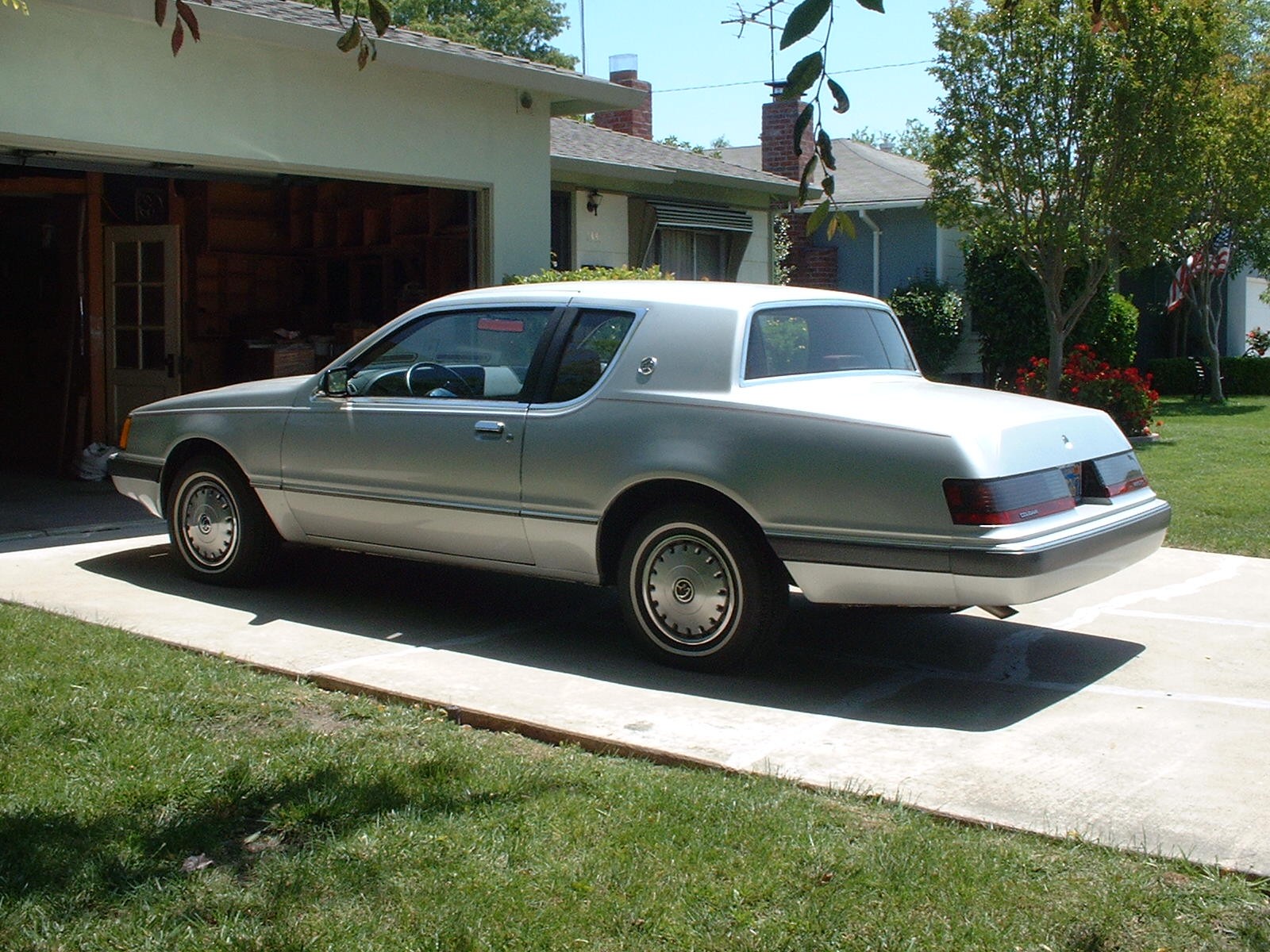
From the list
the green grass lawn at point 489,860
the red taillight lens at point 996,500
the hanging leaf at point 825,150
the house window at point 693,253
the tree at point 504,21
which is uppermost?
the tree at point 504,21

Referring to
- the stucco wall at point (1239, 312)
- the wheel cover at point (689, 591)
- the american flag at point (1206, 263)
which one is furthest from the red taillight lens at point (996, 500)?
the stucco wall at point (1239, 312)

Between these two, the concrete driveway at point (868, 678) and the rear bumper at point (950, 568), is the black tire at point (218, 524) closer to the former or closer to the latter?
the concrete driveway at point (868, 678)

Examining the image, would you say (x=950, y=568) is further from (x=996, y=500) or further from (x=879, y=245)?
(x=879, y=245)

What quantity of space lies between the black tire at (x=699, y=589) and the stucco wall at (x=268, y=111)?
5.40 meters

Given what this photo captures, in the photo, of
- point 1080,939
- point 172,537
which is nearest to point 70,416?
point 172,537

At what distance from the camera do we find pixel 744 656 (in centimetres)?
589

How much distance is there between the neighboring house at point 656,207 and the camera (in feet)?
51.3

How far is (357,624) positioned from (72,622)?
1.31 m

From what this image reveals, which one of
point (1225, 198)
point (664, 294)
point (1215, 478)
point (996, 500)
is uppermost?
point (1225, 198)

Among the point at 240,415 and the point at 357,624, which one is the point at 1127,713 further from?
the point at 240,415

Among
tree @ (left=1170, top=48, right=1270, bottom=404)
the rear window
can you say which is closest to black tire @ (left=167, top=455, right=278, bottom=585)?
the rear window

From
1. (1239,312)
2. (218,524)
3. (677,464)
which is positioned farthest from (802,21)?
(1239,312)

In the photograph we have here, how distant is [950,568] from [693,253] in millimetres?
13195

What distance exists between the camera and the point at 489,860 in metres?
3.83
